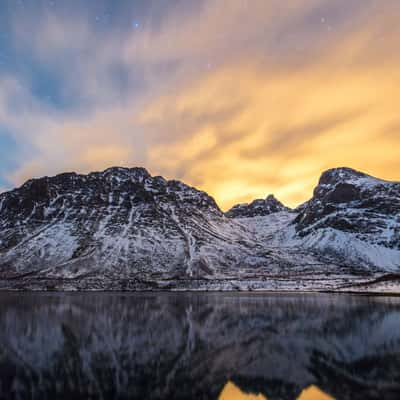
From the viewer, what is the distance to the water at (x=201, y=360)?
21281 mm

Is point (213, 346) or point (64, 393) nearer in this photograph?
point (64, 393)

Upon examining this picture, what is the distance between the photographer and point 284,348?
32.5 m

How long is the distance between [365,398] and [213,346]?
54.5ft

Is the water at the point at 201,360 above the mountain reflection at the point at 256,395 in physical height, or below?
above

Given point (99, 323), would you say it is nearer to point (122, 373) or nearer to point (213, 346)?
point (213, 346)

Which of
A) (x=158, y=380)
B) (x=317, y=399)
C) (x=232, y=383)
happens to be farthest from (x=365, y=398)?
(x=158, y=380)

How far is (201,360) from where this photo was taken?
28750 millimetres

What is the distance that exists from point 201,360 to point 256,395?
28.3 ft

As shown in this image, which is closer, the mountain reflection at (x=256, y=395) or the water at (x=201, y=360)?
the mountain reflection at (x=256, y=395)

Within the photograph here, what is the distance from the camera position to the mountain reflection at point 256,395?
2003 cm

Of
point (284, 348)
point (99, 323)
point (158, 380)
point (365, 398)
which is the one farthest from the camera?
point (99, 323)

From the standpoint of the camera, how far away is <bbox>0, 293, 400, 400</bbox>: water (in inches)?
838

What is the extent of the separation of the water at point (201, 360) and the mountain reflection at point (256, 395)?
56 millimetres

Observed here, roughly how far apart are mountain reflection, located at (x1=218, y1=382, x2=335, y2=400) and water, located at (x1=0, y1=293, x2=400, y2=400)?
0.18 feet
